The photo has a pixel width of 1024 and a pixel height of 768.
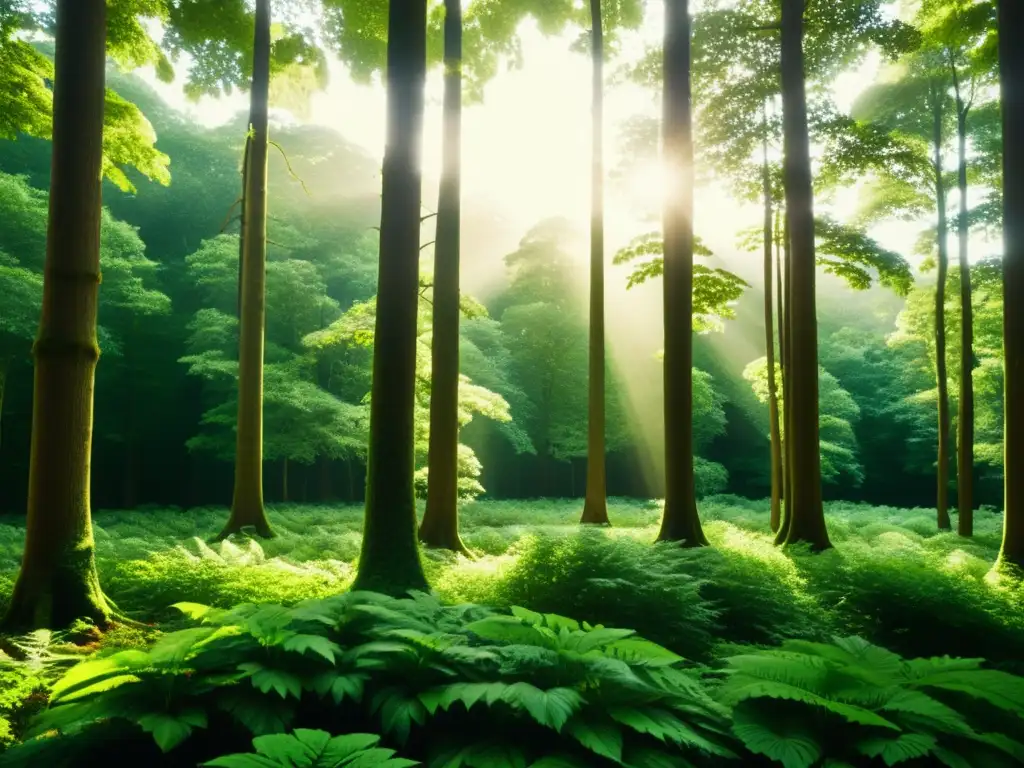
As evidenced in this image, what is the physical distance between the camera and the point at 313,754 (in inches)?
81.7

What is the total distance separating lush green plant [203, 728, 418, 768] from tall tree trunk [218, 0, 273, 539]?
29.4 ft

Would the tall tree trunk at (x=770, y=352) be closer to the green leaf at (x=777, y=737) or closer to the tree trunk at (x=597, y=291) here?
the tree trunk at (x=597, y=291)

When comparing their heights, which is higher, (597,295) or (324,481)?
(597,295)

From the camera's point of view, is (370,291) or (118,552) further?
(370,291)

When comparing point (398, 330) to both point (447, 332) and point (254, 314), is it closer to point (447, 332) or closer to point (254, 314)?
point (447, 332)

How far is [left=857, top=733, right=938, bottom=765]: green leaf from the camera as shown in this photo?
2258 millimetres

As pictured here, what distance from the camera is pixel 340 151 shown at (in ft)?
112

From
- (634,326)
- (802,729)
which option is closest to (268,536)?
(802,729)

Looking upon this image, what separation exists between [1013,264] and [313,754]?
8.77 meters

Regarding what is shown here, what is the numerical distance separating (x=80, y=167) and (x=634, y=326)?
105 feet

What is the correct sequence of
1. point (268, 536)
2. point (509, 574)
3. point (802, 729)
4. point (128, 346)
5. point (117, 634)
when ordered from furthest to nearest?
point (128, 346), point (268, 536), point (509, 574), point (117, 634), point (802, 729)

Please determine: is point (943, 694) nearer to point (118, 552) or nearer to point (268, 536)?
point (118, 552)

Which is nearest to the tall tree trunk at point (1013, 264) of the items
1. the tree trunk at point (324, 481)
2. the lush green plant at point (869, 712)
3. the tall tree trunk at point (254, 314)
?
the lush green plant at point (869, 712)

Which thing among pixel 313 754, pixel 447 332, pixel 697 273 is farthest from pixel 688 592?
pixel 697 273
